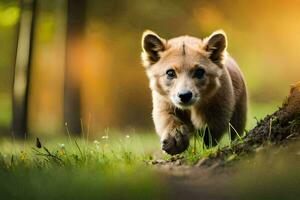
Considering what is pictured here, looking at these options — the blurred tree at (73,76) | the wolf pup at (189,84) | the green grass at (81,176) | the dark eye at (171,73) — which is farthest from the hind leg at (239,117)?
the blurred tree at (73,76)

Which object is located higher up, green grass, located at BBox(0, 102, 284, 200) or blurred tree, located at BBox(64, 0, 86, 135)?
blurred tree, located at BBox(64, 0, 86, 135)

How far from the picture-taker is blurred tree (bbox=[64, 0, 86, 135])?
8.05 m

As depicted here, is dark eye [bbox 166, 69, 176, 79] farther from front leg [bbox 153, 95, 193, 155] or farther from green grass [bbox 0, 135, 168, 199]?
green grass [bbox 0, 135, 168, 199]

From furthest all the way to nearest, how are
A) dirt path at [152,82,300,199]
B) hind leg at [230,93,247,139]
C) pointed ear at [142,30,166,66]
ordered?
1. hind leg at [230,93,247,139]
2. pointed ear at [142,30,166,66]
3. dirt path at [152,82,300,199]

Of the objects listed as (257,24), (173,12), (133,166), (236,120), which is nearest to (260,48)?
(257,24)

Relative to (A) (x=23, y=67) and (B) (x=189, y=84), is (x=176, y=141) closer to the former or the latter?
(B) (x=189, y=84)

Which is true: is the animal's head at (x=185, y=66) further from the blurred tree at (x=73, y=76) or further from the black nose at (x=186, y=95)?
the blurred tree at (x=73, y=76)

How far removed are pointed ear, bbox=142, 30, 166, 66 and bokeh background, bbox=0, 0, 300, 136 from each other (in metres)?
2.85

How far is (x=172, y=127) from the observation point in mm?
5113

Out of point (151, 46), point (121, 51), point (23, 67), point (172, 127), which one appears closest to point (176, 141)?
point (172, 127)

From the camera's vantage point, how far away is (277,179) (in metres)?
3.96

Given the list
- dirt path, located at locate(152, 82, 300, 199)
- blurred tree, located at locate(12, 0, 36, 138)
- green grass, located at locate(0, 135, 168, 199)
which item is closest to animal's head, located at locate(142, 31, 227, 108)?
green grass, located at locate(0, 135, 168, 199)

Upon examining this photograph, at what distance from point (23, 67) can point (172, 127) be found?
355 cm

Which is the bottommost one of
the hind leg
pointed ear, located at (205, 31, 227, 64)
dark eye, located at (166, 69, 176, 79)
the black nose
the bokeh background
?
the hind leg
